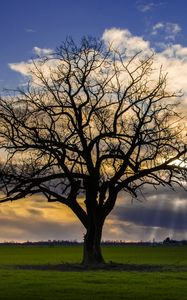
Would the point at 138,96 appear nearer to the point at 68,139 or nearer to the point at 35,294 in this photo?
the point at 68,139

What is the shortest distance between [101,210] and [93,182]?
211 cm

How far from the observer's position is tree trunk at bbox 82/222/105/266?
42.8 m

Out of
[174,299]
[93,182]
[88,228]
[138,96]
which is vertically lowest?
[174,299]

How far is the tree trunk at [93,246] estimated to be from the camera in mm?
42750

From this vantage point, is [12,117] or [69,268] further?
[12,117]

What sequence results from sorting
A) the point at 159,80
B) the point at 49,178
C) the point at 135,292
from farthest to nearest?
the point at 159,80, the point at 49,178, the point at 135,292

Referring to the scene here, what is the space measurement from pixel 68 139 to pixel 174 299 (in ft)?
78.8

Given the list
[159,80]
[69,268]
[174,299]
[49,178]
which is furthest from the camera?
[159,80]

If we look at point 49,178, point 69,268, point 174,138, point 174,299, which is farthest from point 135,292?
point 174,138

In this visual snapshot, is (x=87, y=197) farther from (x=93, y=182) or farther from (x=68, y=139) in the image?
(x=68, y=139)

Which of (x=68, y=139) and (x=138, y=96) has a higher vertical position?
(x=138, y=96)

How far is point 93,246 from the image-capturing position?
142 ft

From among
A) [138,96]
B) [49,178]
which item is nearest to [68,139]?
[49,178]

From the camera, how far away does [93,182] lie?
43.2 meters
